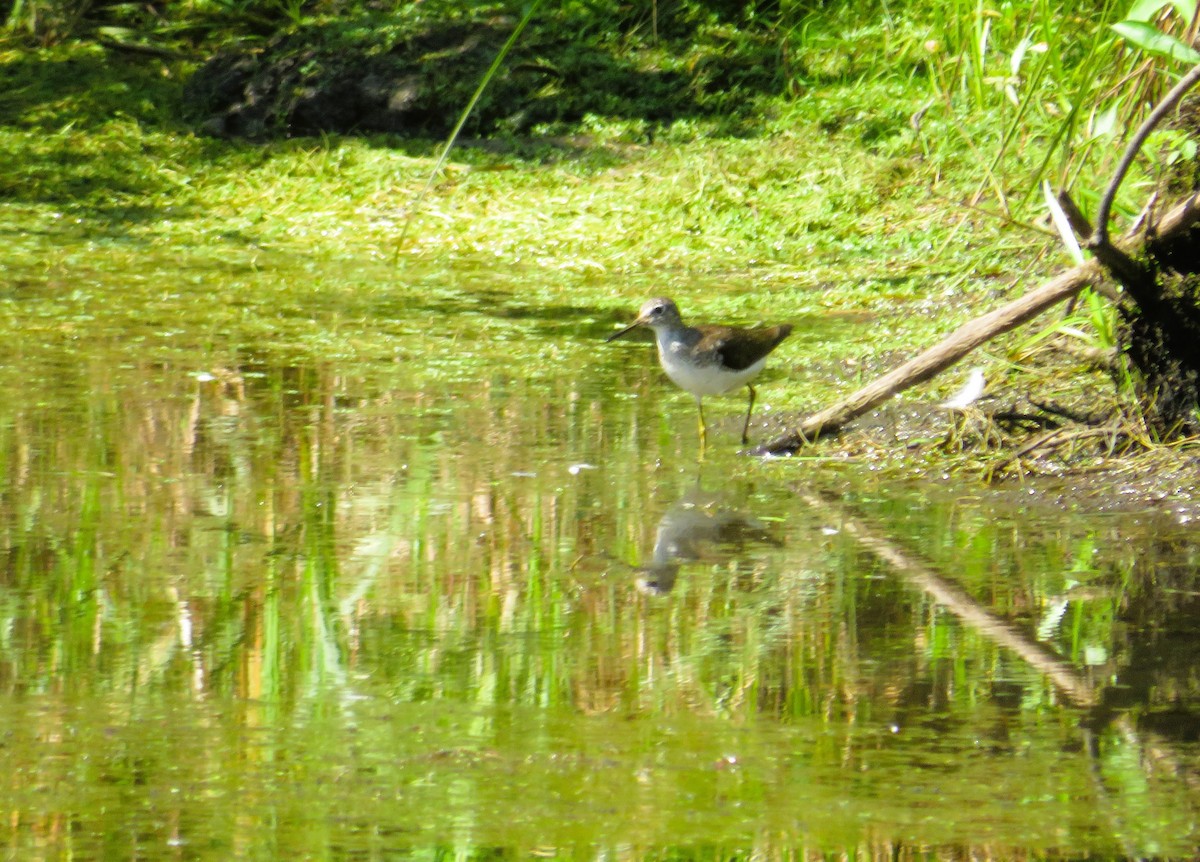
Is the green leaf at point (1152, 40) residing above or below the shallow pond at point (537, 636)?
above

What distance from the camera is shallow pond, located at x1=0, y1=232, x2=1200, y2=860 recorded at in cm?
327

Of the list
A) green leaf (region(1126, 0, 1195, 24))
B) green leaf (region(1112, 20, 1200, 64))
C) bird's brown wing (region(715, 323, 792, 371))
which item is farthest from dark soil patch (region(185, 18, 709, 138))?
green leaf (region(1112, 20, 1200, 64))

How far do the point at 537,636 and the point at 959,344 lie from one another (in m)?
2.17

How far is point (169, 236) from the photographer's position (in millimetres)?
9906

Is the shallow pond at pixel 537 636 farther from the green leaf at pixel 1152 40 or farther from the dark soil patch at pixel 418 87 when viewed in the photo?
the dark soil patch at pixel 418 87

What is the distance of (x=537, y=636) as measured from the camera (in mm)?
4270

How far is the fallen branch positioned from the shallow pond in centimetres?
16

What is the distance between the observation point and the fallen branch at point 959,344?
5.50 meters

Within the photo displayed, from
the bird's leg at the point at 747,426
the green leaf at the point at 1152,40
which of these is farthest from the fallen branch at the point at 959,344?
the green leaf at the point at 1152,40

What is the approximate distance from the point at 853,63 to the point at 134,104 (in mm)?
4715

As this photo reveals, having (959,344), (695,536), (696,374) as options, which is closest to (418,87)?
(696,374)

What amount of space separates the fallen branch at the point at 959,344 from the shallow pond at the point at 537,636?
0.16 metres

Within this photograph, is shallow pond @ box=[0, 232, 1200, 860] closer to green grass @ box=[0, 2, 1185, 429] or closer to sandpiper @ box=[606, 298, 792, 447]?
sandpiper @ box=[606, 298, 792, 447]

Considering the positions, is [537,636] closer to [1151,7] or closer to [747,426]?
A: [1151,7]
